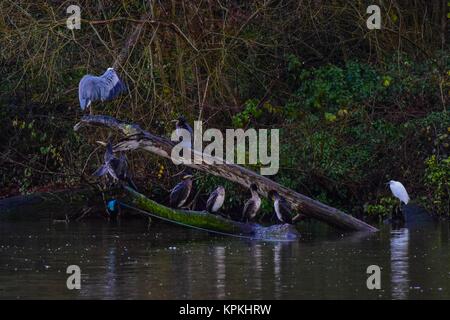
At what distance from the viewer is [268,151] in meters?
20.7

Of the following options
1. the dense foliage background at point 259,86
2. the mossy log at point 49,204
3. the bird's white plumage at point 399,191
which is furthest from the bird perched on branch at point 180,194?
the mossy log at point 49,204

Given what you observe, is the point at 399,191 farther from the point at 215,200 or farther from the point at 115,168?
the point at 115,168

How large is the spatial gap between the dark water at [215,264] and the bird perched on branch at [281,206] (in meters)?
0.46

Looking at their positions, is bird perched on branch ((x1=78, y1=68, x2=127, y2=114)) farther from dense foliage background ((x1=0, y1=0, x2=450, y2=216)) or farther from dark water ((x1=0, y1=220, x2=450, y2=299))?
dark water ((x1=0, y1=220, x2=450, y2=299))

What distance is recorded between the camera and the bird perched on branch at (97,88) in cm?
1844

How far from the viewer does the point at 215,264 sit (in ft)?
47.2

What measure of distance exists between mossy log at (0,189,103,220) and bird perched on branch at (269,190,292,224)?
4780 mm

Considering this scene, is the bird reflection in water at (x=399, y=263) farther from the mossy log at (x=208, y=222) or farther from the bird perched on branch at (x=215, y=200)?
the bird perched on branch at (x=215, y=200)

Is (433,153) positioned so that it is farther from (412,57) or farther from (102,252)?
(102,252)

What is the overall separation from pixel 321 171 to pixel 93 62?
3939 mm
